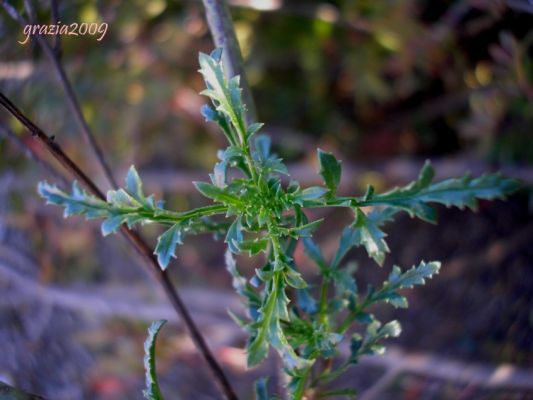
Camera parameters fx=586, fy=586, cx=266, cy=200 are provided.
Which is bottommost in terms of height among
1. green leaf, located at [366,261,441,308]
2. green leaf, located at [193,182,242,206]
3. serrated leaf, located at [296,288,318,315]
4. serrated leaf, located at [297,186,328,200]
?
green leaf, located at [366,261,441,308]

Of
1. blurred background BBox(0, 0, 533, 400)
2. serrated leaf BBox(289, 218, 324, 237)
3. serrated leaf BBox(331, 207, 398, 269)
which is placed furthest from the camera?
blurred background BBox(0, 0, 533, 400)

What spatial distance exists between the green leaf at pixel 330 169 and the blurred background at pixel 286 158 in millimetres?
718

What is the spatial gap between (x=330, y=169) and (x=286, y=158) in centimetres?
119

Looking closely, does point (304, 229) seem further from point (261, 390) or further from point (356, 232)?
point (261, 390)

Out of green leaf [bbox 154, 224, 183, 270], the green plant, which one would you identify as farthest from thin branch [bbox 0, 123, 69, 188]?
green leaf [bbox 154, 224, 183, 270]

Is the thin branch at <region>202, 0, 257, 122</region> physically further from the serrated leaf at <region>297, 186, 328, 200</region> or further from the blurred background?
the blurred background

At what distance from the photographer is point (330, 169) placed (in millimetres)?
614

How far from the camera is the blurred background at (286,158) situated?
1.31 m

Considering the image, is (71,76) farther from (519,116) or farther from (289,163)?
(519,116)

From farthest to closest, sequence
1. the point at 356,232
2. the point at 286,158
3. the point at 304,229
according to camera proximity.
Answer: the point at 286,158, the point at 356,232, the point at 304,229

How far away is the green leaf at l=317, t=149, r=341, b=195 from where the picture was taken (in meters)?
0.61

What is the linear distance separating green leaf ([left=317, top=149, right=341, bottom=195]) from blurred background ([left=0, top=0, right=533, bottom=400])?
28.3 inches

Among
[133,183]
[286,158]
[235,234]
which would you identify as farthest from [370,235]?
[286,158]

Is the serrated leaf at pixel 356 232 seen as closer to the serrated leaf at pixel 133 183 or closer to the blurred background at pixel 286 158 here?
the serrated leaf at pixel 133 183
